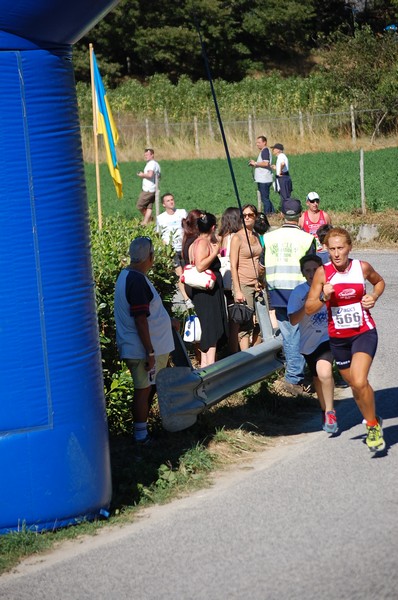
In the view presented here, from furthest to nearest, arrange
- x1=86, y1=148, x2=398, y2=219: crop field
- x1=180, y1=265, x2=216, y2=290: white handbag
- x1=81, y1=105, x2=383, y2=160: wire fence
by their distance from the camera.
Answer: x1=81, y1=105, x2=383, y2=160: wire fence
x1=86, y1=148, x2=398, y2=219: crop field
x1=180, y1=265, x2=216, y2=290: white handbag

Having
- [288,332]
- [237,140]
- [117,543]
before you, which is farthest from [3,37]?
[237,140]

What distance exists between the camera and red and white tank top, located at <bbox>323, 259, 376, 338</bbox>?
848cm

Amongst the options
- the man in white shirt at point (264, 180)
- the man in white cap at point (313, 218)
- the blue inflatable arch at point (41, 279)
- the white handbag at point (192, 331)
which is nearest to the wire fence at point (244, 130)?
the man in white shirt at point (264, 180)

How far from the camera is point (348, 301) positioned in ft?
27.9

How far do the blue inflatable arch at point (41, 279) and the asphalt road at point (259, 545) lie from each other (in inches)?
17.3

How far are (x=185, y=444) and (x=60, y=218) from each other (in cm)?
→ 270

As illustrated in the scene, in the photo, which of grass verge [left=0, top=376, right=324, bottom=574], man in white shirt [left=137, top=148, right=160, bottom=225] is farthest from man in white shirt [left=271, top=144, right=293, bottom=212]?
grass verge [left=0, top=376, right=324, bottom=574]

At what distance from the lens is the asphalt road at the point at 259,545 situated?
19.3 feet

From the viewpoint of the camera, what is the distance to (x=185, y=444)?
8.84 metres

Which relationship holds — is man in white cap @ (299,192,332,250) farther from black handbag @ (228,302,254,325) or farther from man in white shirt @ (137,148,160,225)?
man in white shirt @ (137,148,160,225)

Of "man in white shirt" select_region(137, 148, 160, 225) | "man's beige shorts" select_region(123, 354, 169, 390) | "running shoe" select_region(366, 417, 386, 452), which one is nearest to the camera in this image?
"running shoe" select_region(366, 417, 386, 452)

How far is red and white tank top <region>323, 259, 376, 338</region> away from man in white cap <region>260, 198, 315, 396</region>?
226 cm

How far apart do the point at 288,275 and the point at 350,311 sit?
245 centimetres

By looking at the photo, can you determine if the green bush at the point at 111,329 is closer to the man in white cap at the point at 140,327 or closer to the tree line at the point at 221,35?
the man in white cap at the point at 140,327
